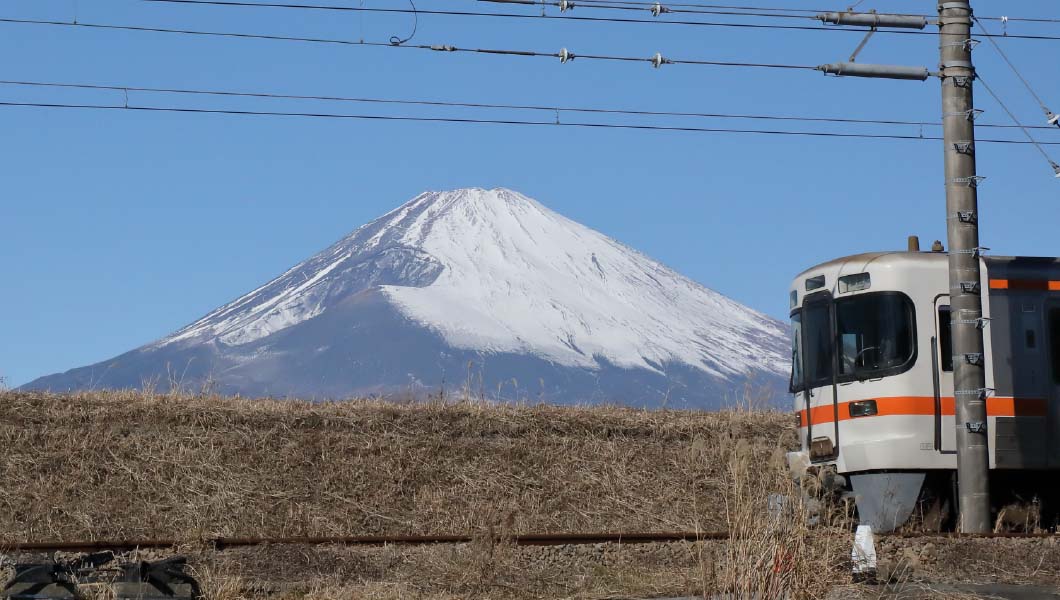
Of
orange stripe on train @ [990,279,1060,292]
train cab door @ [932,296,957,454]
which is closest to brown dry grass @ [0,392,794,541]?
train cab door @ [932,296,957,454]

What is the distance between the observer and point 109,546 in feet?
42.3

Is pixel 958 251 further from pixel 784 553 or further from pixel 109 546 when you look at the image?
pixel 109 546

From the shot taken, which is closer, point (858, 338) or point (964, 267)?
point (964, 267)

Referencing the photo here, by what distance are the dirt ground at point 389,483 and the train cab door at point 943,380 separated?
1869mm

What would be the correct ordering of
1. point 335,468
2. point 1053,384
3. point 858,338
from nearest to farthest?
point 858,338, point 1053,384, point 335,468

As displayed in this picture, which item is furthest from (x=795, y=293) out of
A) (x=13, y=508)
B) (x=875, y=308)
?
(x=13, y=508)

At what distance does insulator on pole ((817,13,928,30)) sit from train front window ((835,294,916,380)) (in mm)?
2995

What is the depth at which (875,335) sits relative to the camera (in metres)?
14.9

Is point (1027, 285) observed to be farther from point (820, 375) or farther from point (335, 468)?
point (335, 468)

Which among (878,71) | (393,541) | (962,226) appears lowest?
(393,541)

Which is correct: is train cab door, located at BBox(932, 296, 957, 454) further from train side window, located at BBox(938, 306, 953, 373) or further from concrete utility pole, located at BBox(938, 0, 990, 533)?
concrete utility pole, located at BBox(938, 0, 990, 533)

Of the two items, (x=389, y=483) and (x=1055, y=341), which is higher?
(x=1055, y=341)

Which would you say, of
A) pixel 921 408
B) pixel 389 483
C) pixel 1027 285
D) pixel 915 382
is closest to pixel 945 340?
pixel 915 382

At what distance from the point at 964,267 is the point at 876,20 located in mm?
2926
